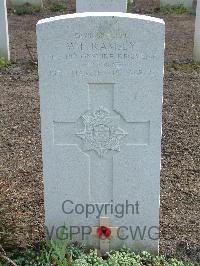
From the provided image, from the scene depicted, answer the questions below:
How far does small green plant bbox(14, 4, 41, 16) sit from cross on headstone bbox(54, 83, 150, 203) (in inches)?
340

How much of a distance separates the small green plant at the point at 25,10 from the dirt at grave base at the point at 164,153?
3.23 metres

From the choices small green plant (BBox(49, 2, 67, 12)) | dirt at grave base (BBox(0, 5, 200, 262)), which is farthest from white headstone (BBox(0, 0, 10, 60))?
small green plant (BBox(49, 2, 67, 12))

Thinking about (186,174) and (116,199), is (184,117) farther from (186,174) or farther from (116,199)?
(116,199)

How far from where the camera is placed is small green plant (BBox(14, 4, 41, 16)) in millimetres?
11414

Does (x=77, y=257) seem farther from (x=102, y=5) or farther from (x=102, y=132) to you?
(x=102, y=5)

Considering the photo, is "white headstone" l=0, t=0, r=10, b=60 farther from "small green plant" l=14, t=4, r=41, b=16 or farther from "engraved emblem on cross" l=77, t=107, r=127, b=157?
"engraved emblem on cross" l=77, t=107, r=127, b=157

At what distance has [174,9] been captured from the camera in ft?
38.6

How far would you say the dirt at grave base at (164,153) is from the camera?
3676 millimetres

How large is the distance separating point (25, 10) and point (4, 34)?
4014 millimetres

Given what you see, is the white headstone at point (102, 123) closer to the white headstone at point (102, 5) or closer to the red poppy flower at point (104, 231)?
the red poppy flower at point (104, 231)

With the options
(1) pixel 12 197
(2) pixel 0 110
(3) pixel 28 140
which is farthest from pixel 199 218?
(2) pixel 0 110

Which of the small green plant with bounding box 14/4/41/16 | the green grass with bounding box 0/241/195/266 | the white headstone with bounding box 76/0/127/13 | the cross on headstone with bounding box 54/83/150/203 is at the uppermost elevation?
the white headstone with bounding box 76/0/127/13

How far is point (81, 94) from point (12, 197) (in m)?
1.21

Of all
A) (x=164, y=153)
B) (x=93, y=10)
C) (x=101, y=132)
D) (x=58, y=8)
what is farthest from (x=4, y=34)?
(x=101, y=132)
